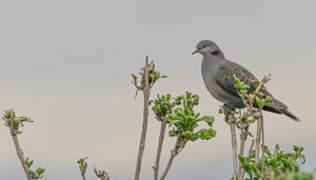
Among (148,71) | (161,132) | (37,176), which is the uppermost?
(148,71)

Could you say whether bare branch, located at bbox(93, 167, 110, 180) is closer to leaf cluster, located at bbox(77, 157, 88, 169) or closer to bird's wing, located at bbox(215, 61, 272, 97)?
leaf cluster, located at bbox(77, 157, 88, 169)

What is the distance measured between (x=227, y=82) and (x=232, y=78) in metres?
0.26

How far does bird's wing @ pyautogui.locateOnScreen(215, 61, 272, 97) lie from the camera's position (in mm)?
14022

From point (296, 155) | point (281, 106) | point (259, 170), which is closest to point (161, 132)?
point (259, 170)

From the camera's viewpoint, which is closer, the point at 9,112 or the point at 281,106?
the point at 9,112

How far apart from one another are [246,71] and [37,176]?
9873 mm

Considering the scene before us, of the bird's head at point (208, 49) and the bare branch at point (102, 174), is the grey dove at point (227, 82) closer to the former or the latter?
the bird's head at point (208, 49)

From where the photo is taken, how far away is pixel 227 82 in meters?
14.3

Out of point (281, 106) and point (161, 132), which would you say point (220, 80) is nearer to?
point (281, 106)

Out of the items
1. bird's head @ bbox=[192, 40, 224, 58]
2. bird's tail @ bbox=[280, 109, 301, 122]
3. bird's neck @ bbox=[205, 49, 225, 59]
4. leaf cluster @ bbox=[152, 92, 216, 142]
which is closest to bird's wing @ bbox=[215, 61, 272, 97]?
bird's tail @ bbox=[280, 109, 301, 122]

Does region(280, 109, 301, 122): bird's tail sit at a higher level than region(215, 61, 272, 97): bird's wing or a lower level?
lower

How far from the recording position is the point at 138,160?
5.19 meters

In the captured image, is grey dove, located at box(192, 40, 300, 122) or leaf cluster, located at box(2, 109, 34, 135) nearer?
leaf cluster, located at box(2, 109, 34, 135)

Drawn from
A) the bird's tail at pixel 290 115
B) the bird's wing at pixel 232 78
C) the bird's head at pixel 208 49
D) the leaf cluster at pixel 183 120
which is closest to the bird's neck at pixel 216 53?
the bird's head at pixel 208 49
